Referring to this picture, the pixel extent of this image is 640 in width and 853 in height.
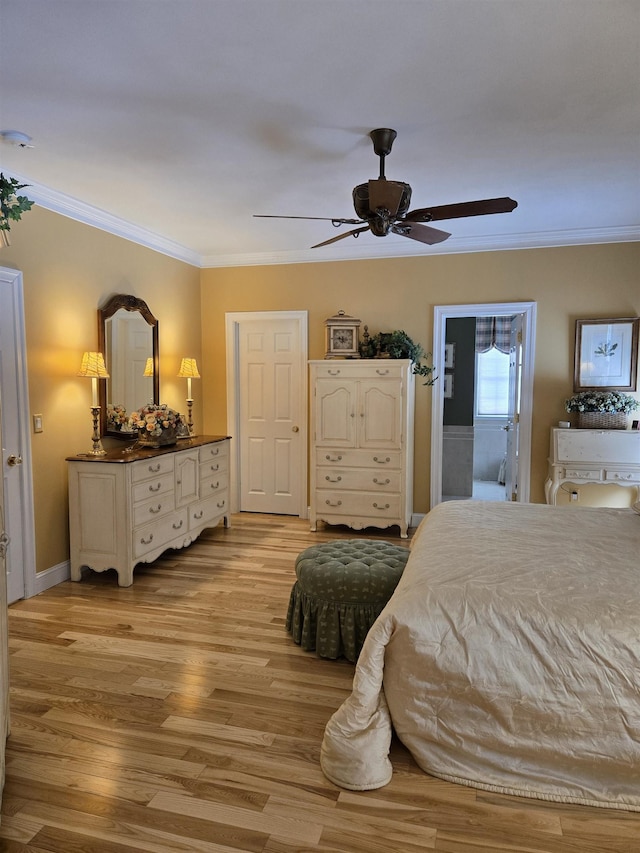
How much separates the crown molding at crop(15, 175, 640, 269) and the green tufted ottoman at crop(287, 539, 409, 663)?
3.07 m

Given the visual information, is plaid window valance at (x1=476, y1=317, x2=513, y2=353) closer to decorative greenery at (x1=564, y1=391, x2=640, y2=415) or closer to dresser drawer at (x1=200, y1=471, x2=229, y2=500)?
decorative greenery at (x1=564, y1=391, x2=640, y2=415)

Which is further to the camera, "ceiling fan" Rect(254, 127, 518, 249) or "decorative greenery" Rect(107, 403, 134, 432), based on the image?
"decorative greenery" Rect(107, 403, 134, 432)

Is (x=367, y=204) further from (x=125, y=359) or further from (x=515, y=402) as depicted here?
(x=515, y=402)

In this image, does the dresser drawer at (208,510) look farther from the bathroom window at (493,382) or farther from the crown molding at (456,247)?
the bathroom window at (493,382)

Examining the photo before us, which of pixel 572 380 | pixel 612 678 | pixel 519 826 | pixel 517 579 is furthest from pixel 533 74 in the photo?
pixel 572 380

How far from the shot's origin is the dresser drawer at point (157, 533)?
13.2ft

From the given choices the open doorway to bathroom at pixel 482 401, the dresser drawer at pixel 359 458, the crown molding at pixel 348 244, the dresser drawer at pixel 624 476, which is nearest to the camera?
the crown molding at pixel 348 244

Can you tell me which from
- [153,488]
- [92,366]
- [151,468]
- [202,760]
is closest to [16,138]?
[92,366]

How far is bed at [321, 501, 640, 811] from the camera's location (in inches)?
75.4

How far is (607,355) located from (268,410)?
3.25 meters

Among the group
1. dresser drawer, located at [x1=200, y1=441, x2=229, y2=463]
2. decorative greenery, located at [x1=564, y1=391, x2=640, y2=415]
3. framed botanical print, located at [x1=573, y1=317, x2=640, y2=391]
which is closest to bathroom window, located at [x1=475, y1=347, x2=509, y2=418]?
framed botanical print, located at [x1=573, y1=317, x2=640, y2=391]

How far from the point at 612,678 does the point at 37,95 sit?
333cm

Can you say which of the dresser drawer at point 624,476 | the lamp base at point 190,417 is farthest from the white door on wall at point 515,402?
the lamp base at point 190,417

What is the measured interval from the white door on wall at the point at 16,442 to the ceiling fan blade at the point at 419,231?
2.41m
